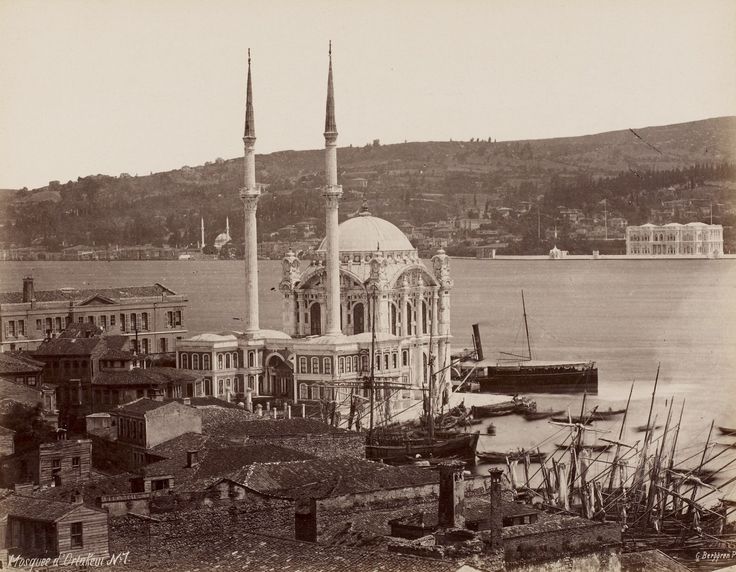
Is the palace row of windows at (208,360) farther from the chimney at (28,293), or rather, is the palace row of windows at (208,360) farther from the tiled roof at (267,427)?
the tiled roof at (267,427)

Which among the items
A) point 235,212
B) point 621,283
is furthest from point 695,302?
point 235,212

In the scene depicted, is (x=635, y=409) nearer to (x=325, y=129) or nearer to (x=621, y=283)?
(x=325, y=129)

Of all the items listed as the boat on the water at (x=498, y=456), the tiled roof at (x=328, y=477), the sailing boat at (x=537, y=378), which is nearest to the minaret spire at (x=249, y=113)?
the boat on the water at (x=498, y=456)

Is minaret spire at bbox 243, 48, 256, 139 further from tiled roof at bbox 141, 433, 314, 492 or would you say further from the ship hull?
tiled roof at bbox 141, 433, 314, 492

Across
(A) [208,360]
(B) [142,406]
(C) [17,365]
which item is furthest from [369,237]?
(B) [142,406]

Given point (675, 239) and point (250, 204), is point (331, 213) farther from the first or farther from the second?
point (675, 239)

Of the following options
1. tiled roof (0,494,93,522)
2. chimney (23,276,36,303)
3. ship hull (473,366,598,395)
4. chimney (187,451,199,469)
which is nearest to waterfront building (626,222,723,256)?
ship hull (473,366,598,395)
